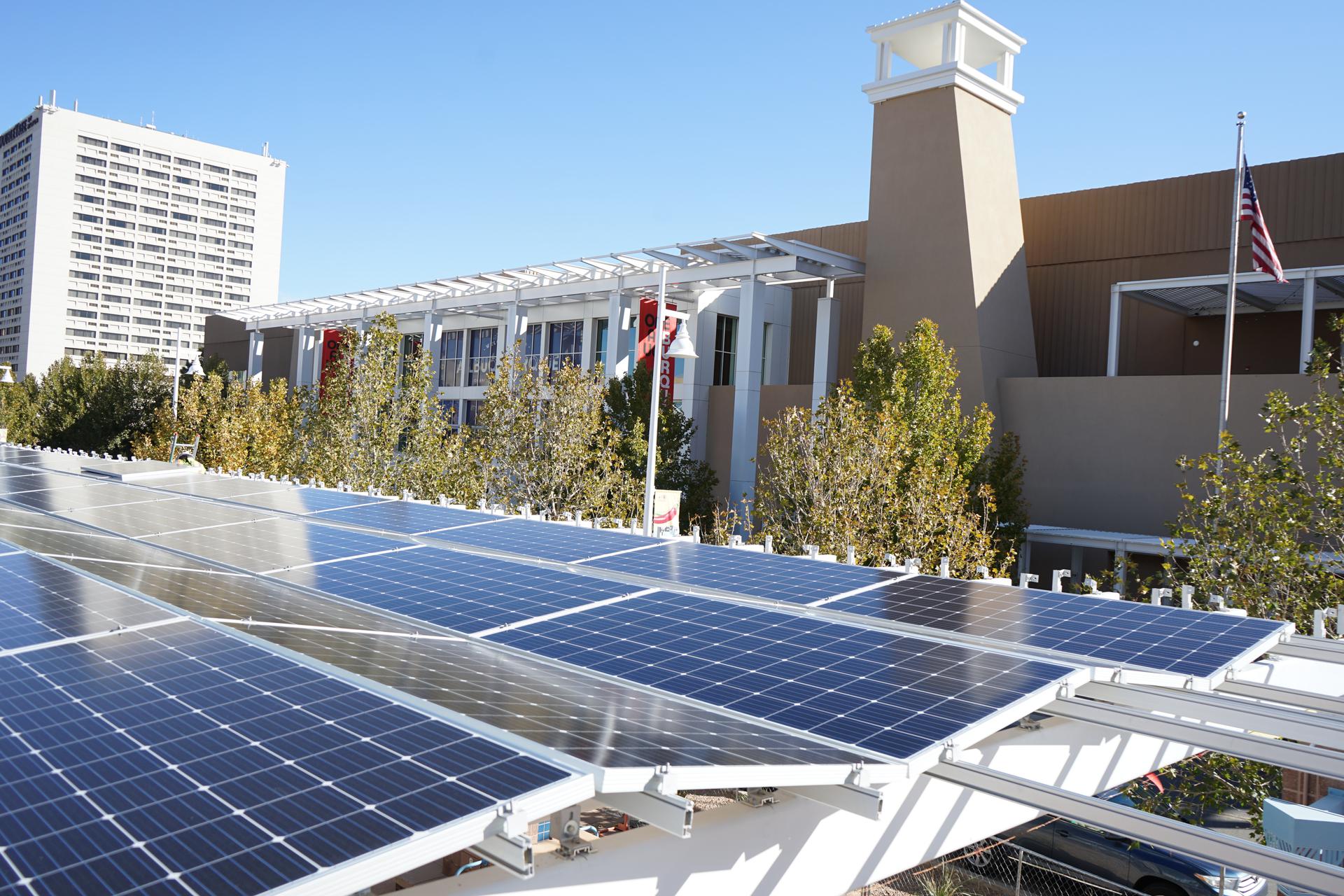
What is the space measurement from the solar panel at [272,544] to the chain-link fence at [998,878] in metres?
10.7

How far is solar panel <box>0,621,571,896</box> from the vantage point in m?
3.64

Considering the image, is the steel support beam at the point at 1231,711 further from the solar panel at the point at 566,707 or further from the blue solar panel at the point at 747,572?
the blue solar panel at the point at 747,572

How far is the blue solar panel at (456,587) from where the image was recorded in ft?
30.3

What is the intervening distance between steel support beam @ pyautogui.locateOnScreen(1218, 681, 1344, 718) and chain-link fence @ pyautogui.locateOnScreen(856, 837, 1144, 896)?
1023 cm

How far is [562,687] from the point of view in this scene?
669cm

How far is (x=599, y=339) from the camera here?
51.9 m

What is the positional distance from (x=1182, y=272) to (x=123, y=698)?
133ft

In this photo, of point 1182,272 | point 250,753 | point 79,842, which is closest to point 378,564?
point 250,753

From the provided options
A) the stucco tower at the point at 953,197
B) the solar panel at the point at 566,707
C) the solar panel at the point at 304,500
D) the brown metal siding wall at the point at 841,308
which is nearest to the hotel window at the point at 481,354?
the brown metal siding wall at the point at 841,308

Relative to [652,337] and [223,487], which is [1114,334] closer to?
[652,337]

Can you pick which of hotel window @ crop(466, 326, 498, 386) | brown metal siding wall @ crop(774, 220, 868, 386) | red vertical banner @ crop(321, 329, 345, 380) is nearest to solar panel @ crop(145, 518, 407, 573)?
brown metal siding wall @ crop(774, 220, 868, 386)

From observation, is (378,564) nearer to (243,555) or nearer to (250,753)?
(243,555)

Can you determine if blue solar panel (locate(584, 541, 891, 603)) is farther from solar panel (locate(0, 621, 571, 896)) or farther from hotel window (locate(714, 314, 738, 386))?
hotel window (locate(714, 314, 738, 386))

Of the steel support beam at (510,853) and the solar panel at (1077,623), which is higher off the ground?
the solar panel at (1077,623)
